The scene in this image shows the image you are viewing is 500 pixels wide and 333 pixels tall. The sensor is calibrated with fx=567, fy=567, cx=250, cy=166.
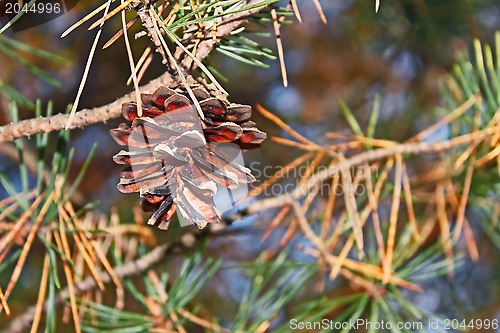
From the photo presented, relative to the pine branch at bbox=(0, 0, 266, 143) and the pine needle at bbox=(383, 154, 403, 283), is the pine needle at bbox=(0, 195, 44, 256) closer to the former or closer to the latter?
the pine branch at bbox=(0, 0, 266, 143)

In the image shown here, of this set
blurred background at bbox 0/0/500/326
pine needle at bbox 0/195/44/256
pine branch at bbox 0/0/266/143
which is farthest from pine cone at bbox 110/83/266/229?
blurred background at bbox 0/0/500/326

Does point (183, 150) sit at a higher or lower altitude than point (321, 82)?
higher

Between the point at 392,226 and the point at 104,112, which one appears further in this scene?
the point at 392,226

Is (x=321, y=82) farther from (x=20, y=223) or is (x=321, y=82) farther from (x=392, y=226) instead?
(x=20, y=223)

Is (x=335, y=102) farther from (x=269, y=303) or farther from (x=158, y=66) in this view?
(x=269, y=303)

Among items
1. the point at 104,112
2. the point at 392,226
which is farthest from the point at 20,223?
the point at 392,226

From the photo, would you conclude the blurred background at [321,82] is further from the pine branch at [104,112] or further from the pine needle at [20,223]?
the pine branch at [104,112]
